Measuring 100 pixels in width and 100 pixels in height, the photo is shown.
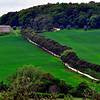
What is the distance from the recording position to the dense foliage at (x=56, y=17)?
126375mm

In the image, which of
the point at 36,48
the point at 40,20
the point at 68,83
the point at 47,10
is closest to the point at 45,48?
the point at 36,48

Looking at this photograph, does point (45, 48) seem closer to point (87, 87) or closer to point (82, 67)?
point (82, 67)

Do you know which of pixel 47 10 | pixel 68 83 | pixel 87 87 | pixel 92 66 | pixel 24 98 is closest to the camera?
pixel 24 98

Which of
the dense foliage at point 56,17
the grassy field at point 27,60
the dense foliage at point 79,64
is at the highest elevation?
the dense foliage at point 79,64

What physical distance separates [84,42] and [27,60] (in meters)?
20.2

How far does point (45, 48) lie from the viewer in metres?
85.7

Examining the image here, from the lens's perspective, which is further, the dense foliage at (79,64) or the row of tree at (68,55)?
the row of tree at (68,55)

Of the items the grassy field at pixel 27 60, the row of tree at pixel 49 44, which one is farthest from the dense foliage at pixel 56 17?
the row of tree at pixel 49 44

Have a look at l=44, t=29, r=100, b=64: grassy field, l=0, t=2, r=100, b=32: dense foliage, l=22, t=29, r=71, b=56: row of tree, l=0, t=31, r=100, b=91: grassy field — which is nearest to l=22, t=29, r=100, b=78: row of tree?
l=22, t=29, r=71, b=56: row of tree

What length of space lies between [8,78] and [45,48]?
29.4m

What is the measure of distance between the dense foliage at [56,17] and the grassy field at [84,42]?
713 inches

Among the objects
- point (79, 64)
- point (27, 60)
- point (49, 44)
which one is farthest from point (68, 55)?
point (49, 44)

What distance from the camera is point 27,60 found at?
75000 millimetres

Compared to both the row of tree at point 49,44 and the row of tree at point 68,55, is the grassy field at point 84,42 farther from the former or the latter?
the row of tree at point 49,44
